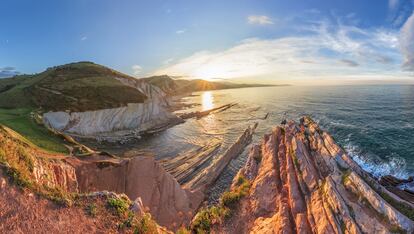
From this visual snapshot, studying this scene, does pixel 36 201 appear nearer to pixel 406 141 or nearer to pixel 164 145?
pixel 164 145

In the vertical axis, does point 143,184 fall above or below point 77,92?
below

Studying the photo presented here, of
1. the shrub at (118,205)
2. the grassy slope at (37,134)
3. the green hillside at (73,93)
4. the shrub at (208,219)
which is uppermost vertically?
the green hillside at (73,93)

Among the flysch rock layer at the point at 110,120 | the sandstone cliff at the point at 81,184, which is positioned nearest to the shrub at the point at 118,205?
the sandstone cliff at the point at 81,184

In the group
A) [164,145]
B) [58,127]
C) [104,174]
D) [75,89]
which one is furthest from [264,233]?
[75,89]

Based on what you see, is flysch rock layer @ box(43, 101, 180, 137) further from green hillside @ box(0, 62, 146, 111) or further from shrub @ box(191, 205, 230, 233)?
shrub @ box(191, 205, 230, 233)

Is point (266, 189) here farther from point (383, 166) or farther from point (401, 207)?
point (383, 166)

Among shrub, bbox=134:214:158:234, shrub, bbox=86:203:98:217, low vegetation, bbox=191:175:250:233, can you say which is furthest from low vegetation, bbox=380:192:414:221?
shrub, bbox=86:203:98:217

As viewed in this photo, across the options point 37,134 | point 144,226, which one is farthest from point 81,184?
point 37,134

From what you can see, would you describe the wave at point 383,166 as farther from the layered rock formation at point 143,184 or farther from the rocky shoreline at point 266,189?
the layered rock formation at point 143,184
